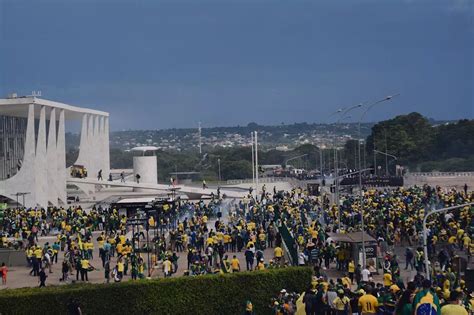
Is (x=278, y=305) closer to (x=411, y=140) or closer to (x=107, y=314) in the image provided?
(x=107, y=314)

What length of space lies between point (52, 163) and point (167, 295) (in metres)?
46.0

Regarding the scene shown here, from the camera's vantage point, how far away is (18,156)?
71062mm

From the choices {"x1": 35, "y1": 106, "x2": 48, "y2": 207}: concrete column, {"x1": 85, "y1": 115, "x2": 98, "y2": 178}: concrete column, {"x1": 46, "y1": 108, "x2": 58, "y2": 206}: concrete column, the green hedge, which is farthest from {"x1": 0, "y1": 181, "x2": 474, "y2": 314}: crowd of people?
{"x1": 85, "y1": 115, "x2": 98, "y2": 178}: concrete column

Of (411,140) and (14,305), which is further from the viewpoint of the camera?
(411,140)

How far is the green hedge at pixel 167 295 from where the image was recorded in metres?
21.6

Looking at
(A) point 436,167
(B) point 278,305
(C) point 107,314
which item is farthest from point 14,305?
(A) point 436,167

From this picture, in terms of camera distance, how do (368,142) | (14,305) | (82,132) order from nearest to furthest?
(14,305)
(82,132)
(368,142)

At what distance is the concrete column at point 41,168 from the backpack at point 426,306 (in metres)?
51.6

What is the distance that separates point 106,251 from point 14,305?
29.2 ft

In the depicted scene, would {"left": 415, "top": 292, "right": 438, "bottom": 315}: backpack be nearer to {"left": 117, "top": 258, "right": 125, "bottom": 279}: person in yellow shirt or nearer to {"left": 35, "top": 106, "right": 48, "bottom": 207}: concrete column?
{"left": 117, "top": 258, "right": 125, "bottom": 279}: person in yellow shirt

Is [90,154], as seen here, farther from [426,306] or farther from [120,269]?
[426,306]

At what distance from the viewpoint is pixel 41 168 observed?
61906 millimetres

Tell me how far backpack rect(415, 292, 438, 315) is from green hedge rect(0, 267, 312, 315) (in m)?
11.5

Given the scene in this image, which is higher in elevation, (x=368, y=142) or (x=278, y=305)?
(x=368, y=142)
